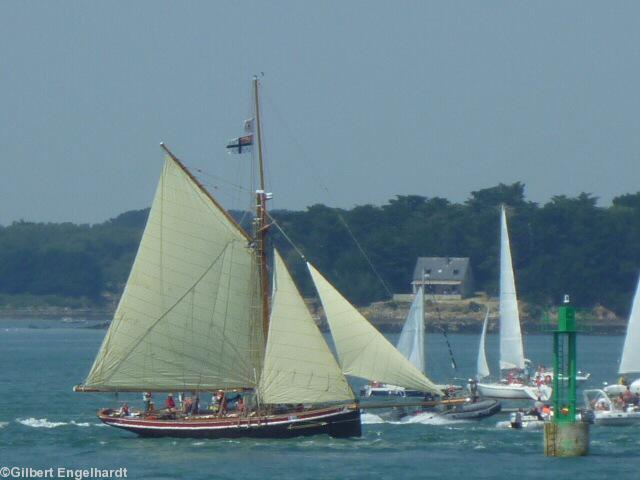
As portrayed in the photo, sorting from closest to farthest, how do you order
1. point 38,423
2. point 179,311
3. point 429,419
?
point 179,311, point 38,423, point 429,419

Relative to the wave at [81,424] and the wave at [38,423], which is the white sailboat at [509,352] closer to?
the wave at [81,424]

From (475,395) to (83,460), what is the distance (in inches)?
669

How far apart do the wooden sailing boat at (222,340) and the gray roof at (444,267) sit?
12327 cm

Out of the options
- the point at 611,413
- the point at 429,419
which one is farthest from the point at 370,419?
the point at 611,413

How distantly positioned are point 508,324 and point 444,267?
100897 mm

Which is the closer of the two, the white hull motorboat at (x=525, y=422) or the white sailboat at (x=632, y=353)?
the white hull motorboat at (x=525, y=422)

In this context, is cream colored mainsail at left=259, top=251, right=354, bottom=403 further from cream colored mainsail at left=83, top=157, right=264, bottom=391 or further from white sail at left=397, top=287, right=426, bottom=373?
white sail at left=397, top=287, right=426, bottom=373

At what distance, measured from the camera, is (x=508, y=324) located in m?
77.2


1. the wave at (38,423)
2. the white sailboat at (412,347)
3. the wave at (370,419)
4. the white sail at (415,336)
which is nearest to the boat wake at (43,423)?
the wave at (38,423)

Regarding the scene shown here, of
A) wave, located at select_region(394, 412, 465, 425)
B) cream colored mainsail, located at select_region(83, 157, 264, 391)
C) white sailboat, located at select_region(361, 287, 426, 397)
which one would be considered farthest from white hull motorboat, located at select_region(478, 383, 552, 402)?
cream colored mainsail, located at select_region(83, 157, 264, 391)

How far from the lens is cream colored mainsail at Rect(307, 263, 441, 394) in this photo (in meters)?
51.0

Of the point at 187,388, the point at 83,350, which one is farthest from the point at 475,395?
the point at 83,350

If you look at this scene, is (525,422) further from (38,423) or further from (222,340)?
(38,423)

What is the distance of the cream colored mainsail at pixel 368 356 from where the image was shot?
167ft
